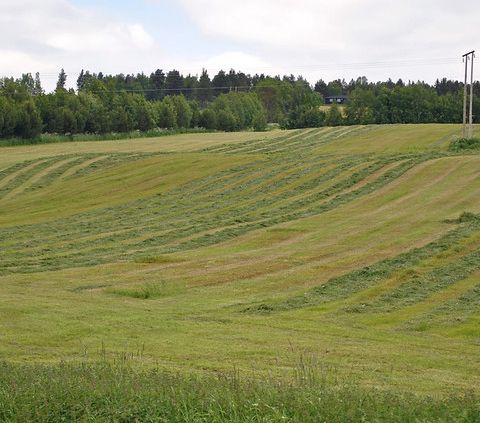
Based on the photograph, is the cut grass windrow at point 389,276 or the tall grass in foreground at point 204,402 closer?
the tall grass in foreground at point 204,402

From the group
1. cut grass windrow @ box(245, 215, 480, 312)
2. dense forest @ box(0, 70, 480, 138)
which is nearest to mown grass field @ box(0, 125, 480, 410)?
cut grass windrow @ box(245, 215, 480, 312)

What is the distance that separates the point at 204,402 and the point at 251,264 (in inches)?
754

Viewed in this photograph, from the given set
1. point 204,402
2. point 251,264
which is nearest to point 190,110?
point 251,264

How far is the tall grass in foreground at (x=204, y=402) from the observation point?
9047 mm

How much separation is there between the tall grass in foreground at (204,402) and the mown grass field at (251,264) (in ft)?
9.32

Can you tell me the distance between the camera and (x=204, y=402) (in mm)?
9555

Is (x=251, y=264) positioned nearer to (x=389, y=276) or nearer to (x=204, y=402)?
(x=389, y=276)

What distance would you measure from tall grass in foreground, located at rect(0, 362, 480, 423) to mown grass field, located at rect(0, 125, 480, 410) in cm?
284

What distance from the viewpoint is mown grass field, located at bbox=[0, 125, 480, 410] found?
52.2ft

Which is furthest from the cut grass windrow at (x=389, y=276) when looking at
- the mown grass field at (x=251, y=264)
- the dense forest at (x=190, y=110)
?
the dense forest at (x=190, y=110)

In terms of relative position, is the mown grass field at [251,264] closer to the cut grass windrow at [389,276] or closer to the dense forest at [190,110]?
the cut grass windrow at [389,276]

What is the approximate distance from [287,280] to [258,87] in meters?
157

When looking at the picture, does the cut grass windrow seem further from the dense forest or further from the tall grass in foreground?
the dense forest

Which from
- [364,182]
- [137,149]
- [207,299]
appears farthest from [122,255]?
[137,149]
